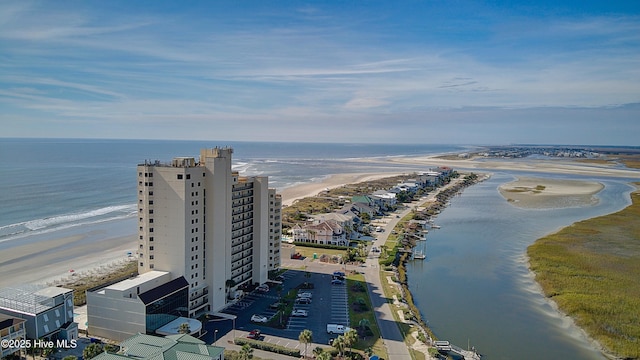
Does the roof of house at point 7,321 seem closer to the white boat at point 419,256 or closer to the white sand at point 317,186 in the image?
the white boat at point 419,256

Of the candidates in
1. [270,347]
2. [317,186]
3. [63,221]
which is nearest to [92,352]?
[270,347]

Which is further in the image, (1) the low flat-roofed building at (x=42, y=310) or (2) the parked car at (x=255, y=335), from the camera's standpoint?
(2) the parked car at (x=255, y=335)

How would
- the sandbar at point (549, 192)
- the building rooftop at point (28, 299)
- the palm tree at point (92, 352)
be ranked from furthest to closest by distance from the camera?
the sandbar at point (549, 192), the building rooftop at point (28, 299), the palm tree at point (92, 352)

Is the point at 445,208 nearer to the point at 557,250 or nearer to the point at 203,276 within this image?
the point at 557,250

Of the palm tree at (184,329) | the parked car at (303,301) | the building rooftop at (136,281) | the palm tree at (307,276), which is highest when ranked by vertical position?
the building rooftop at (136,281)

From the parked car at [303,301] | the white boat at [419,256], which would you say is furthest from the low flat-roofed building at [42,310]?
the white boat at [419,256]

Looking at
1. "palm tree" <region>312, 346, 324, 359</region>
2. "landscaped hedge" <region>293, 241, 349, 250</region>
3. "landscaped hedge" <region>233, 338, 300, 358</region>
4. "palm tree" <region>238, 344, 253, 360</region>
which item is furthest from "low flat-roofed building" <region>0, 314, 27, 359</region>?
"landscaped hedge" <region>293, 241, 349, 250</region>

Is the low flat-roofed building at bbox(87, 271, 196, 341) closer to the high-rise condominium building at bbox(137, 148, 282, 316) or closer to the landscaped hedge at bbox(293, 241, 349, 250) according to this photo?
the high-rise condominium building at bbox(137, 148, 282, 316)
